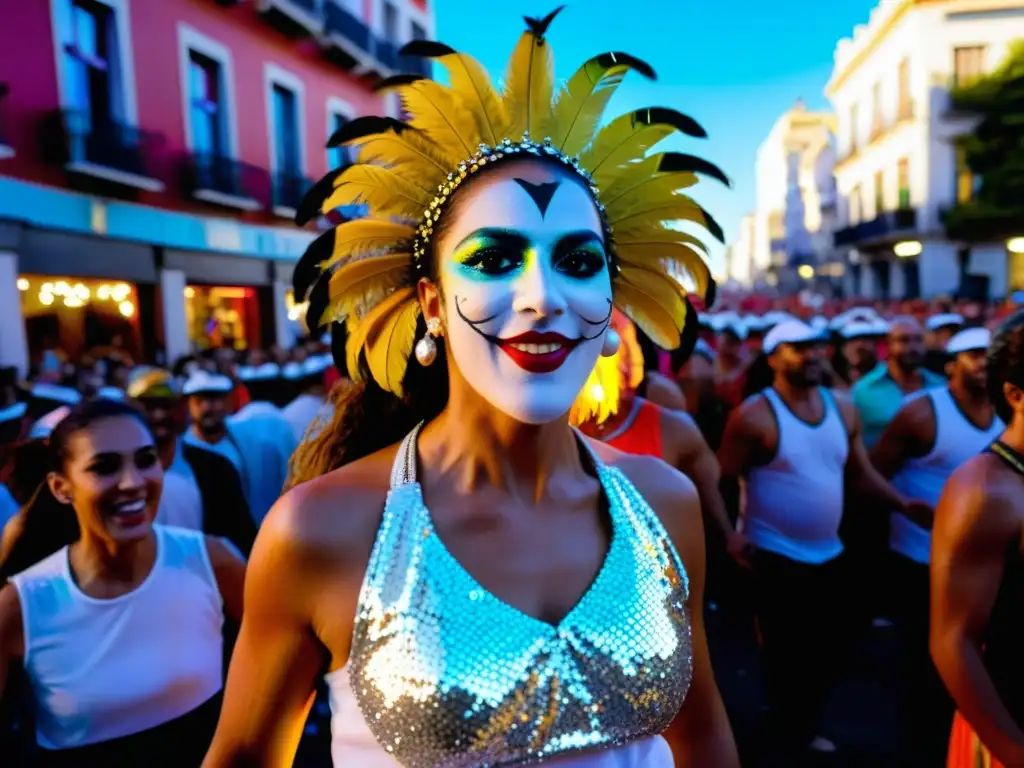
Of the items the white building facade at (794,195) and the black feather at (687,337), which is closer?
the black feather at (687,337)

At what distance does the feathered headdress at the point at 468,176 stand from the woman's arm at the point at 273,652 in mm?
407

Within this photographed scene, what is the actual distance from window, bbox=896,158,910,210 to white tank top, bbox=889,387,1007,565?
91.6 ft

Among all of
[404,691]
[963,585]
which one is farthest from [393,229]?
[963,585]

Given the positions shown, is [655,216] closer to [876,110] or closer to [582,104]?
[582,104]

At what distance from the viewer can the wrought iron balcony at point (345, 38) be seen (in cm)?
1639

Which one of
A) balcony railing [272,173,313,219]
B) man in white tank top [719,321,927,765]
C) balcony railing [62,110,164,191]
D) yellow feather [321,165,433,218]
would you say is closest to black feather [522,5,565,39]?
yellow feather [321,165,433,218]

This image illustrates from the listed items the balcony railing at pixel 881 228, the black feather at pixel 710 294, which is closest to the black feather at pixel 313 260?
the black feather at pixel 710 294

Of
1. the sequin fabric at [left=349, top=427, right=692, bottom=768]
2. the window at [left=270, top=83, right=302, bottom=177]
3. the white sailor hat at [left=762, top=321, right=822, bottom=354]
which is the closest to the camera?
the sequin fabric at [left=349, top=427, right=692, bottom=768]

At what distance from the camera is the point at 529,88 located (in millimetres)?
1600

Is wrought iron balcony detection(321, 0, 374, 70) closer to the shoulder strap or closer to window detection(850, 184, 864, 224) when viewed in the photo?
the shoulder strap

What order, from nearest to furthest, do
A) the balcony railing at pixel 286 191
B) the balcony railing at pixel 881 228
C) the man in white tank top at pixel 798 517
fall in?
the man in white tank top at pixel 798 517
the balcony railing at pixel 286 191
the balcony railing at pixel 881 228

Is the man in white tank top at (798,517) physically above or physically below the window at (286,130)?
below

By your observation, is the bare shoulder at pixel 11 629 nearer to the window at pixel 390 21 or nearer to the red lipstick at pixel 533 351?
the red lipstick at pixel 533 351

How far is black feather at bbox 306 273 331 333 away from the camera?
1.60 m
